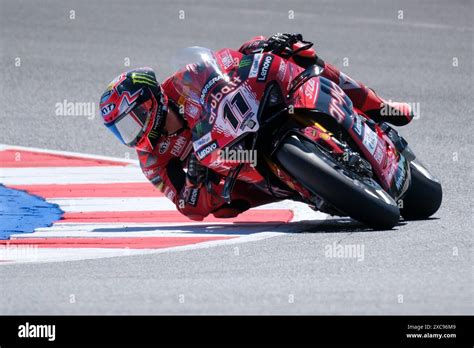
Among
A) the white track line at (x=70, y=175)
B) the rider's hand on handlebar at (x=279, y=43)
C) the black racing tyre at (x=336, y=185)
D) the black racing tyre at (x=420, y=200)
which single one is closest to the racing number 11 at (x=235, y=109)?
the black racing tyre at (x=336, y=185)

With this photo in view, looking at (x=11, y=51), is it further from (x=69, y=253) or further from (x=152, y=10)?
(x=69, y=253)

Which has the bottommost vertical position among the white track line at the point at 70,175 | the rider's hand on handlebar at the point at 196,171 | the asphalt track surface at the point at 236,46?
the white track line at the point at 70,175

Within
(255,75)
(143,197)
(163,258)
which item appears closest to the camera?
(163,258)

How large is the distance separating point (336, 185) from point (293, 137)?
48cm

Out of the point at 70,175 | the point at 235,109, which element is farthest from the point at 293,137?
the point at 70,175

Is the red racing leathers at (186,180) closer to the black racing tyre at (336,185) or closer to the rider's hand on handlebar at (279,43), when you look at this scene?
the rider's hand on handlebar at (279,43)

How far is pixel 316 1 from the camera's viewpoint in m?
19.9

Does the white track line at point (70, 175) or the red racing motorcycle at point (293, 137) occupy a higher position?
the red racing motorcycle at point (293, 137)

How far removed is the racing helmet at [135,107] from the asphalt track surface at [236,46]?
1.20m

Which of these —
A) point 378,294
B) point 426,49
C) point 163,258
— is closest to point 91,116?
point 426,49

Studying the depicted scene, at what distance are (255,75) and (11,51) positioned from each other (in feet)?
28.7

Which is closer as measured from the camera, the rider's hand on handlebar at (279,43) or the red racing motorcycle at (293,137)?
the red racing motorcycle at (293,137)

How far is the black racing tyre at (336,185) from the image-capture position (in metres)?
8.19

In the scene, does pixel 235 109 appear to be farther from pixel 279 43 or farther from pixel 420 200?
pixel 420 200
